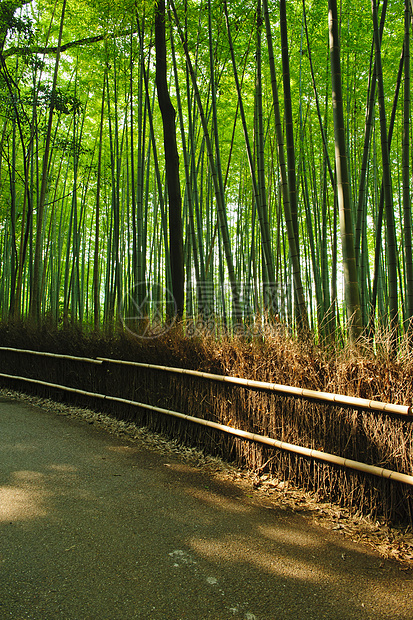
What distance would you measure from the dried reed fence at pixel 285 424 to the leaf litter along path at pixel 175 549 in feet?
0.35

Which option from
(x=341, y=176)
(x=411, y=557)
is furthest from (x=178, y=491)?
(x=341, y=176)

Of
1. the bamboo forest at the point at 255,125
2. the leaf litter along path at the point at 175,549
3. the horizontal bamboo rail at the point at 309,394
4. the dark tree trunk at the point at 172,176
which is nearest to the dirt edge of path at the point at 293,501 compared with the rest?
the leaf litter along path at the point at 175,549

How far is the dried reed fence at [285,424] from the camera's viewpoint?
75.5 inches

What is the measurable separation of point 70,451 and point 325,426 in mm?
1670

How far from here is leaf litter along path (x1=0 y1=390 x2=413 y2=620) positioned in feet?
4.69

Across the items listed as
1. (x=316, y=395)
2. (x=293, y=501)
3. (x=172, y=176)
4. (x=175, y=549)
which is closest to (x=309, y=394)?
(x=316, y=395)

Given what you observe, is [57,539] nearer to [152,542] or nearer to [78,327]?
[152,542]

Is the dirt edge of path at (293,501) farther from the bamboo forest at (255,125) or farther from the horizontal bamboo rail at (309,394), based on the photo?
the bamboo forest at (255,125)

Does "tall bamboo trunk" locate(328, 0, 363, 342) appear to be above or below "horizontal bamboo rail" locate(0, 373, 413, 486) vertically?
above

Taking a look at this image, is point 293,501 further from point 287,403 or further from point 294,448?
point 287,403

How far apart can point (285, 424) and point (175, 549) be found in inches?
35.1

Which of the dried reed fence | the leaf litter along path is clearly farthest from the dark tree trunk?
the leaf litter along path

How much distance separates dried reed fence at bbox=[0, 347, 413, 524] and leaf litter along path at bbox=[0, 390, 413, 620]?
0.11 meters

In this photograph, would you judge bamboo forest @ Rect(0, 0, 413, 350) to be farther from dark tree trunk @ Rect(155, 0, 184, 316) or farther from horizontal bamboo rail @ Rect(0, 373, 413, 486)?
horizontal bamboo rail @ Rect(0, 373, 413, 486)
